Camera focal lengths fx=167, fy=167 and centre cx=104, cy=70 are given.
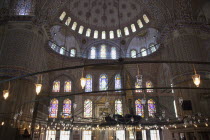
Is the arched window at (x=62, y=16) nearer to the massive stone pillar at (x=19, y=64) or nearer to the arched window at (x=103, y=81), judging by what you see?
the massive stone pillar at (x=19, y=64)

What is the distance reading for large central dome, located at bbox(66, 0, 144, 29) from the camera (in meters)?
23.8

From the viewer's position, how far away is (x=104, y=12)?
82.1ft

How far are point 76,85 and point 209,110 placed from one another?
47.8 feet

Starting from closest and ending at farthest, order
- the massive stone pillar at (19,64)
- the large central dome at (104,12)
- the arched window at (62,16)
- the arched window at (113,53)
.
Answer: the massive stone pillar at (19,64) → the arched window at (62,16) → the large central dome at (104,12) → the arched window at (113,53)

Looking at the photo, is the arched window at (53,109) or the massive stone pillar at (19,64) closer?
the massive stone pillar at (19,64)

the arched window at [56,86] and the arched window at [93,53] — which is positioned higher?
the arched window at [93,53]

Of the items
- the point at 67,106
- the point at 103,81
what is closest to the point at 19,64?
the point at 67,106

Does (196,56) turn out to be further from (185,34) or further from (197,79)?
(197,79)

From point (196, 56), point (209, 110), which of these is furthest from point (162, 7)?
point (209, 110)

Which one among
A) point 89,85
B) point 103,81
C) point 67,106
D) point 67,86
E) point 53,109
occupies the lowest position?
point 53,109

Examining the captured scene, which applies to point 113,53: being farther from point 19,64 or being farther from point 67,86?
point 19,64

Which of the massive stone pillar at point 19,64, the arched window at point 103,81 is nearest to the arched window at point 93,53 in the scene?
the arched window at point 103,81

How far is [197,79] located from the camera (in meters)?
6.41

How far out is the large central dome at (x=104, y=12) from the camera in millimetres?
23797
